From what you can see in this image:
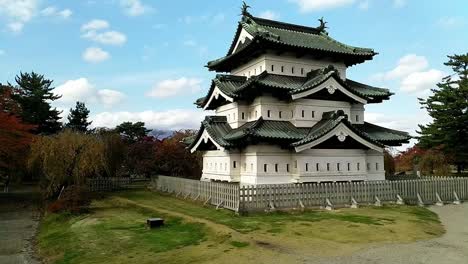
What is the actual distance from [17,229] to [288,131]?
53.0 ft

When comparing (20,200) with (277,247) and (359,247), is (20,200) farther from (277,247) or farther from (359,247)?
(359,247)

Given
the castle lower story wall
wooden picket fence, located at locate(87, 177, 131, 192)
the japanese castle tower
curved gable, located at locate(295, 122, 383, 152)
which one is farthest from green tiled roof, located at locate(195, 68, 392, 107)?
wooden picket fence, located at locate(87, 177, 131, 192)

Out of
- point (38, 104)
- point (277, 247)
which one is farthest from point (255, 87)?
point (38, 104)

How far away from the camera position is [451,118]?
40.7m

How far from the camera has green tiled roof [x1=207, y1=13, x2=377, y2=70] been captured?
25984mm

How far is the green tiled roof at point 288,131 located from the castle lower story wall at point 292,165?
3.59 ft

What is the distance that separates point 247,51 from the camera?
26.9 metres

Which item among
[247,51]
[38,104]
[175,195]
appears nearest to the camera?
[247,51]

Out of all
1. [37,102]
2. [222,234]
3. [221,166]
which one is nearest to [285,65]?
[221,166]

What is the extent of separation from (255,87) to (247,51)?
163 inches

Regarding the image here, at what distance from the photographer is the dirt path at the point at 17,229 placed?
14.1 meters

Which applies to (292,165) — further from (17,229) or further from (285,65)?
(17,229)

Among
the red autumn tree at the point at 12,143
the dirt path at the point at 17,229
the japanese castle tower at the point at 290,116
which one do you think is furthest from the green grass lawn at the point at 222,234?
the red autumn tree at the point at 12,143

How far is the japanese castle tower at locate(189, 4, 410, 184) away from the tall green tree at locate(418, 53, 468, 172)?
1671 centimetres
